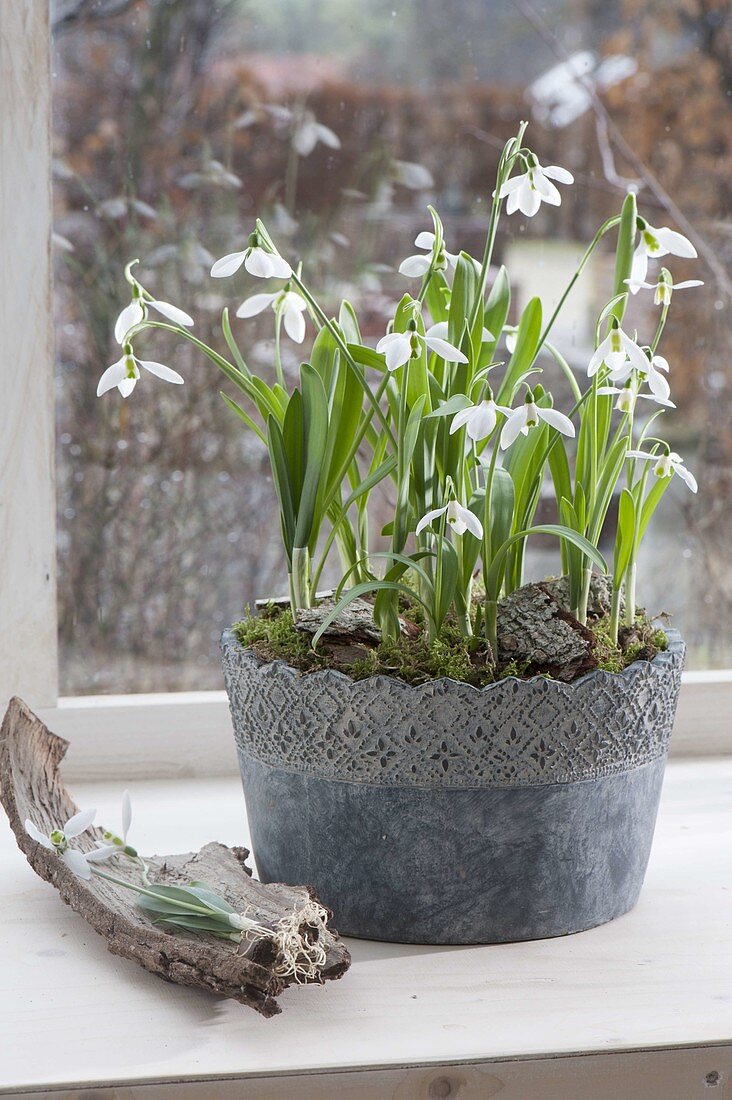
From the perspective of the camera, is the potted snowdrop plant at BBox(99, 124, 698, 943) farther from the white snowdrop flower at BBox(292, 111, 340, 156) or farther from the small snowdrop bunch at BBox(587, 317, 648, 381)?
the white snowdrop flower at BBox(292, 111, 340, 156)

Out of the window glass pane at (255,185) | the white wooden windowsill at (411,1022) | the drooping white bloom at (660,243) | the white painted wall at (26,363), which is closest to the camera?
the white wooden windowsill at (411,1022)

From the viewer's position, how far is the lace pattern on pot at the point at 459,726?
65cm

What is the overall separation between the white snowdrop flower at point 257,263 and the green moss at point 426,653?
0.75ft

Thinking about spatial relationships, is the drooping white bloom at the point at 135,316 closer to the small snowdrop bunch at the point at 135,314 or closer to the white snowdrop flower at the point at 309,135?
Answer: the small snowdrop bunch at the point at 135,314

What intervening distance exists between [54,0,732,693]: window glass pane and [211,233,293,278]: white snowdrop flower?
587 mm

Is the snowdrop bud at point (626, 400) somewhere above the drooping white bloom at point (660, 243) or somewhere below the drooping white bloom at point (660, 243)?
below

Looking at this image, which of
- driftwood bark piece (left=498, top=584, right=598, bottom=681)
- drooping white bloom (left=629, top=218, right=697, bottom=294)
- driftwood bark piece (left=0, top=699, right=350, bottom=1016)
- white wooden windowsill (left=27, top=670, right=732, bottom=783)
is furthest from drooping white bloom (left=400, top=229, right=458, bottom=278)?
white wooden windowsill (left=27, top=670, right=732, bottom=783)

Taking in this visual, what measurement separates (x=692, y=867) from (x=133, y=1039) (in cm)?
46

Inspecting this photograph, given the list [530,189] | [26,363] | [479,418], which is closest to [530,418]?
[479,418]

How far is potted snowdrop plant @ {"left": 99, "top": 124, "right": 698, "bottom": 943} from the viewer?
654mm

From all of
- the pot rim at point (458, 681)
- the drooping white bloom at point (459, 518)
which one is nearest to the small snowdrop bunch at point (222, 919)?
the pot rim at point (458, 681)

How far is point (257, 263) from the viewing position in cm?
65

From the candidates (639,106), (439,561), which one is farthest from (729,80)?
(439,561)

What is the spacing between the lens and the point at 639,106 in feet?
4.32
